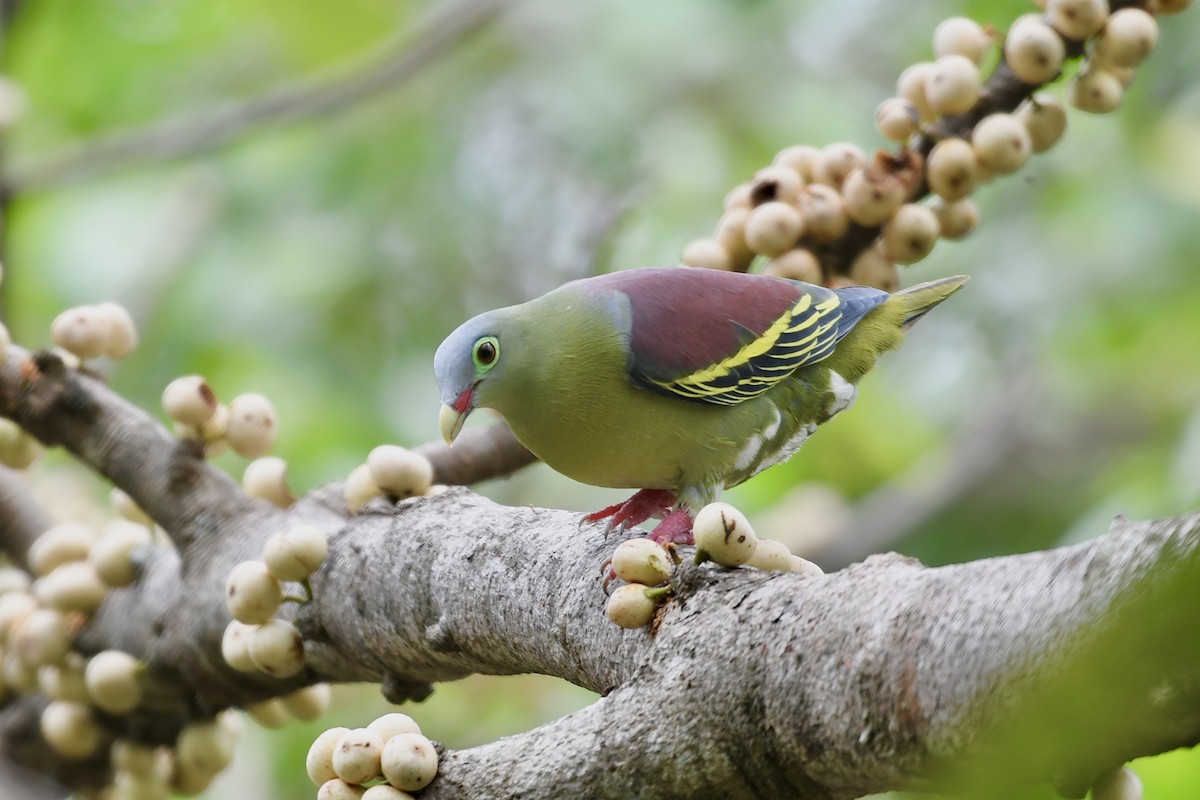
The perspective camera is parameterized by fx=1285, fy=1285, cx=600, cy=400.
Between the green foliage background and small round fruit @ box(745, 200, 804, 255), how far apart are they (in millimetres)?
1890

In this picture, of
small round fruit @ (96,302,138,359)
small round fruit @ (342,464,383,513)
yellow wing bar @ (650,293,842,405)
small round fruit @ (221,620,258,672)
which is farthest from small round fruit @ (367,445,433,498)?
A: small round fruit @ (96,302,138,359)

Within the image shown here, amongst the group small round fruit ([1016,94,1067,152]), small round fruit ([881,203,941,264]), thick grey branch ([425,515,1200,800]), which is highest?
small round fruit ([1016,94,1067,152])

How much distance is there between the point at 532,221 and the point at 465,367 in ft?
10.5

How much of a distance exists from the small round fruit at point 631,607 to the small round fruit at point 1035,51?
169 centimetres

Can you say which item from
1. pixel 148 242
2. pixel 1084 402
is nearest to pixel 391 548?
pixel 148 242

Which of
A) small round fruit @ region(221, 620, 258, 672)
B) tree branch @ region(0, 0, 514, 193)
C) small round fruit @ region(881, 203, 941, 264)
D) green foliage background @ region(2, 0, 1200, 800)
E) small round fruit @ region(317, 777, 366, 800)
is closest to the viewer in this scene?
small round fruit @ region(317, 777, 366, 800)

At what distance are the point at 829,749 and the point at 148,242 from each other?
16.9 ft

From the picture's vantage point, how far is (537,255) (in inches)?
228

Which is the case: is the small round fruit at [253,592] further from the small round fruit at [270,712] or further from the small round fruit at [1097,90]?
the small round fruit at [1097,90]

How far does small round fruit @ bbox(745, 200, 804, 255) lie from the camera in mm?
2965

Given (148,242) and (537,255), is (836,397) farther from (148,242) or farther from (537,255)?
(148,242)

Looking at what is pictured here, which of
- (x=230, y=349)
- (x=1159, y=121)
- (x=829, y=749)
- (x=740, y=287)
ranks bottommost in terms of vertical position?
(x=829, y=749)

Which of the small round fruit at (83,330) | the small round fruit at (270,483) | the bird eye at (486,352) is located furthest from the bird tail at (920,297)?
the small round fruit at (83,330)

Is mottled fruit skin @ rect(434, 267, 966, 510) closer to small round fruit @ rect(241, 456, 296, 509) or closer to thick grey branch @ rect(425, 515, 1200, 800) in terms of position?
small round fruit @ rect(241, 456, 296, 509)
